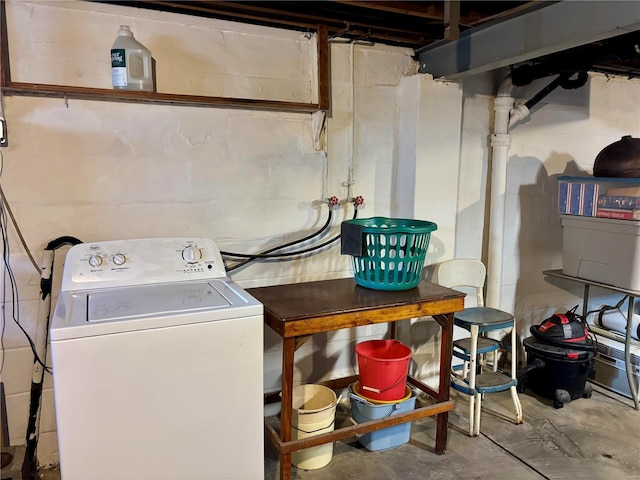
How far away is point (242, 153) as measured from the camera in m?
2.40

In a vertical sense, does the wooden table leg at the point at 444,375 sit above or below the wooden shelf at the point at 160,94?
below

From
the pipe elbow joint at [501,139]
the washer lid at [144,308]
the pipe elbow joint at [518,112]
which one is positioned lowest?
the washer lid at [144,308]

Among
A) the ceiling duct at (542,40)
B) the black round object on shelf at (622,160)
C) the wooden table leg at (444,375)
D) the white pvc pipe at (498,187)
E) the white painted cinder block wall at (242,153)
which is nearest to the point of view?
the ceiling duct at (542,40)

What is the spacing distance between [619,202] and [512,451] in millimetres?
1471

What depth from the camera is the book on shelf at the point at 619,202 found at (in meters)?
2.62

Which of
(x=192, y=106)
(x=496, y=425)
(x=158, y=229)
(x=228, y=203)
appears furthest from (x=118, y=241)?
(x=496, y=425)

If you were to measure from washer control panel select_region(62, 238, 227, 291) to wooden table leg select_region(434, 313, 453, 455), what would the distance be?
108 centimetres

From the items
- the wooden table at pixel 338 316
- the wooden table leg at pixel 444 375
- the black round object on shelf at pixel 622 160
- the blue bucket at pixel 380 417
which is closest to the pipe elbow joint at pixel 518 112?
the black round object on shelf at pixel 622 160

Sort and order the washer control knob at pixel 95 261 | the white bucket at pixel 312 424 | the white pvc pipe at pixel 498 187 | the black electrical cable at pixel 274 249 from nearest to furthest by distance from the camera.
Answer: the washer control knob at pixel 95 261 < the white bucket at pixel 312 424 < the black electrical cable at pixel 274 249 < the white pvc pipe at pixel 498 187

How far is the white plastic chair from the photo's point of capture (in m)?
2.53

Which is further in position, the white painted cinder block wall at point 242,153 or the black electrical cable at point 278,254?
the black electrical cable at point 278,254

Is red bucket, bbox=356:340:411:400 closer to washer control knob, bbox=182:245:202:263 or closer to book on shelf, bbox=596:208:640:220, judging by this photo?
washer control knob, bbox=182:245:202:263

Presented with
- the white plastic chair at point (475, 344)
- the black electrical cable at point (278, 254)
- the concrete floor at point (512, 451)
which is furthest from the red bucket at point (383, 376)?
the black electrical cable at point (278, 254)

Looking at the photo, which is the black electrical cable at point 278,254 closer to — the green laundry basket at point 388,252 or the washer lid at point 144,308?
the green laundry basket at point 388,252
